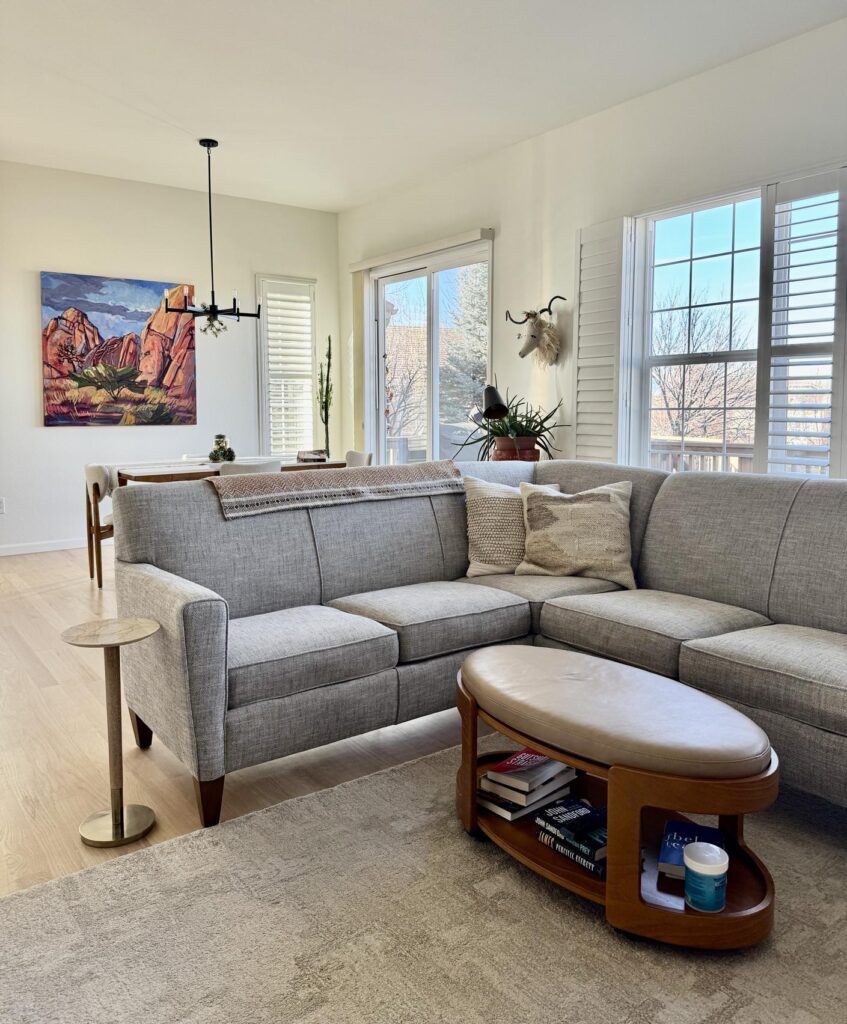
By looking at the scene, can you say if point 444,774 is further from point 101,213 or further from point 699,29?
point 101,213

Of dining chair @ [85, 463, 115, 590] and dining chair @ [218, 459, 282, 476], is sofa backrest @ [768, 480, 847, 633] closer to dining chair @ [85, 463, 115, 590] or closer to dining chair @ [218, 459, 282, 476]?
dining chair @ [218, 459, 282, 476]

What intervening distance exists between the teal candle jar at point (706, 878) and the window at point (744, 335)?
2549 millimetres

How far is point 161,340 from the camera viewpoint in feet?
20.6

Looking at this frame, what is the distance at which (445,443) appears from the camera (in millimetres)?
6184

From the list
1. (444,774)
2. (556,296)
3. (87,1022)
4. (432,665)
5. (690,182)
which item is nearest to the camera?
(87,1022)

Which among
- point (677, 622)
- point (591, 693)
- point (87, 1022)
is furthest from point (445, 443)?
point (87, 1022)

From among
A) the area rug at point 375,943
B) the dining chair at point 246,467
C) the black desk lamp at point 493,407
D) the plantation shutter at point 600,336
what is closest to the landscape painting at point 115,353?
the dining chair at point 246,467

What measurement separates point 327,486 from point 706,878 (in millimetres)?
1844

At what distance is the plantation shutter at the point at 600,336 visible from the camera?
4.55 metres

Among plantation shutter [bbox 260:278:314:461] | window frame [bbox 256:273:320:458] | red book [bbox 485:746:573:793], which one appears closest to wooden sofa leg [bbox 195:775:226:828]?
red book [bbox 485:746:573:793]

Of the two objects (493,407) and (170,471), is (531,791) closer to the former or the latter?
(493,407)

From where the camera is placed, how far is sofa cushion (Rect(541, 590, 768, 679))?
2434 mm

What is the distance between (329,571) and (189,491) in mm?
557

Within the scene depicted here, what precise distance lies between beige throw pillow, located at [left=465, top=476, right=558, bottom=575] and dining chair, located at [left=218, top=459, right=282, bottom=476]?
174 cm
